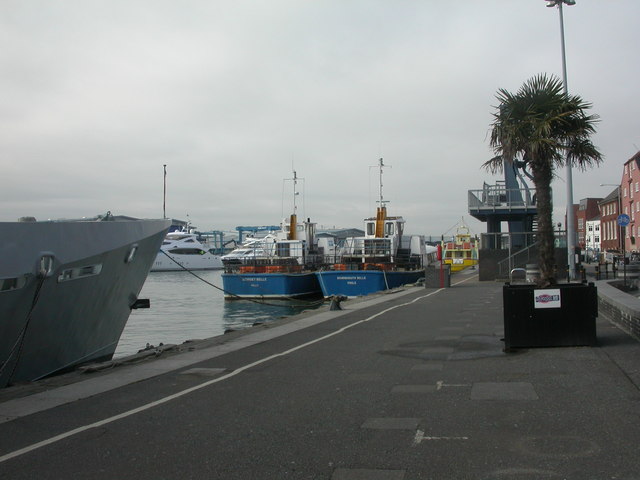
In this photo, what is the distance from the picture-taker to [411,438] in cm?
576

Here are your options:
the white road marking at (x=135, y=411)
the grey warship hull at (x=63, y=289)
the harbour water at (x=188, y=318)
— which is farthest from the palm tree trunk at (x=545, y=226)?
the harbour water at (x=188, y=318)

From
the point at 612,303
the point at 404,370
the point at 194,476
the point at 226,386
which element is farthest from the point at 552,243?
the point at 194,476

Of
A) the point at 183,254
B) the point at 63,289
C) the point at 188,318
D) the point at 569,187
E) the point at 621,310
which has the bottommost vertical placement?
the point at 188,318

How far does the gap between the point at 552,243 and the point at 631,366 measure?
3.56 m

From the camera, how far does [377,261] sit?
134 ft

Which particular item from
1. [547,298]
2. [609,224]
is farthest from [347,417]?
[609,224]

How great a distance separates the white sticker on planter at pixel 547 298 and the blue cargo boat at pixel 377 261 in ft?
87.3

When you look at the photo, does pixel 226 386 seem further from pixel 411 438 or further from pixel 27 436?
pixel 411 438

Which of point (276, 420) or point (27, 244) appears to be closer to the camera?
point (276, 420)

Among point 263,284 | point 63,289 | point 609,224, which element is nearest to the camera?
point 63,289

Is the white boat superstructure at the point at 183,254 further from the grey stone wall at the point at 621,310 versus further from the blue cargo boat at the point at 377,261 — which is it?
the grey stone wall at the point at 621,310

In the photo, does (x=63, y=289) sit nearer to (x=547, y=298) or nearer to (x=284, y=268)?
(x=547, y=298)

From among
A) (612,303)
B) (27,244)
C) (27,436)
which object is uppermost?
(27,244)

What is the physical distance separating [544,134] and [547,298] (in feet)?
10.4
